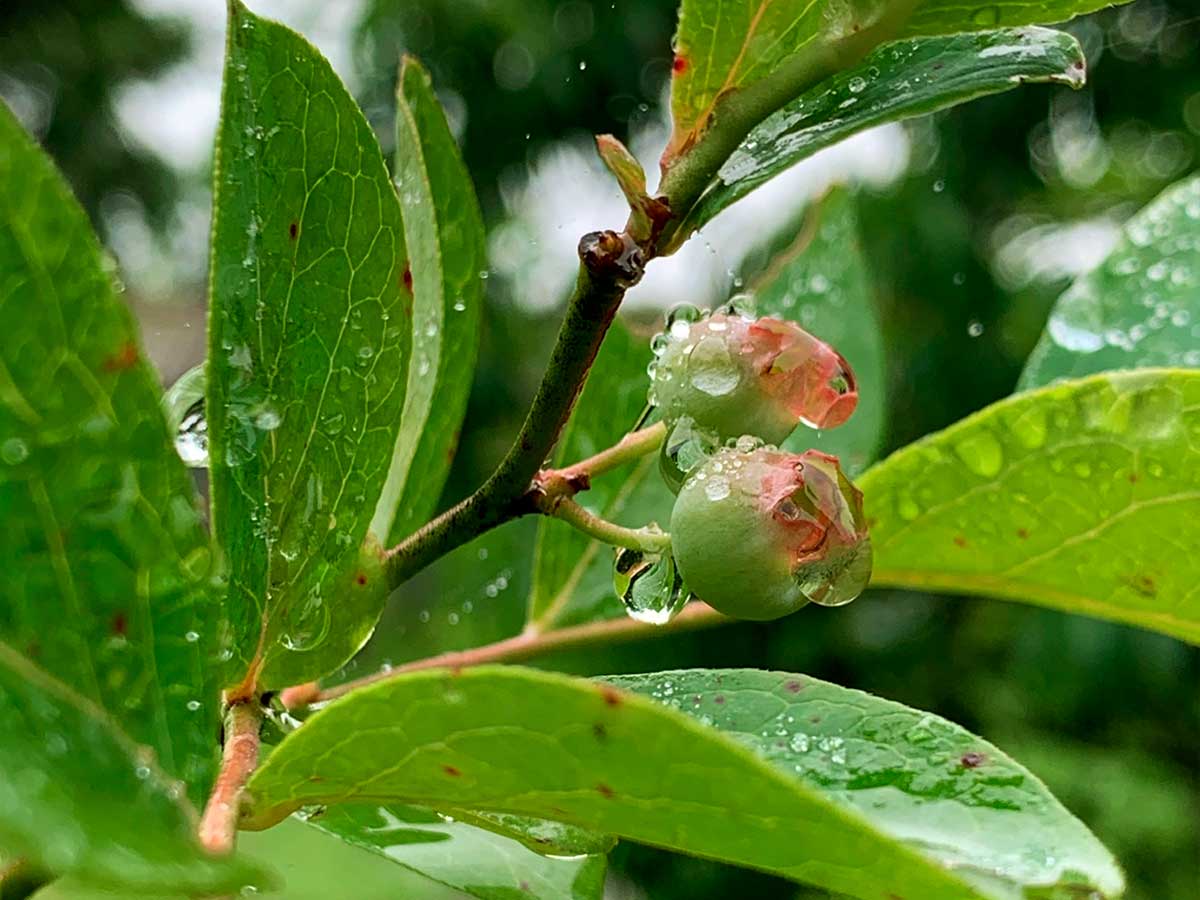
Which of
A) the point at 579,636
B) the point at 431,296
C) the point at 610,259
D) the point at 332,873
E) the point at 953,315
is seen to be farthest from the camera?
the point at 953,315

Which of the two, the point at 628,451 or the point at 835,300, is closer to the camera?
the point at 628,451

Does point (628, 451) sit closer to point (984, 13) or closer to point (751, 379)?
point (751, 379)

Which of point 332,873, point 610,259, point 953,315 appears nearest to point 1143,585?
point 610,259

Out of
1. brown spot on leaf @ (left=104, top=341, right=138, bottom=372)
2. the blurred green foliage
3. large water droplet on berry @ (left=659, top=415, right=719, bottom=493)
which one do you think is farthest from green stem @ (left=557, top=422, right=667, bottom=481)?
the blurred green foliage

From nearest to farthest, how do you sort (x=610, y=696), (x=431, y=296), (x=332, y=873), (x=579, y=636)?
1. (x=610, y=696)
2. (x=431, y=296)
3. (x=579, y=636)
4. (x=332, y=873)

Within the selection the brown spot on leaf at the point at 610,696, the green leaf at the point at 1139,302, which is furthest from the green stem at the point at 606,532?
the green leaf at the point at 1139,302

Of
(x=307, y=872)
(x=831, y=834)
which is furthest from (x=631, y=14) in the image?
(x=831, y=834)

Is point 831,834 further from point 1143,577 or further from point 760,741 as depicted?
point 1143,577

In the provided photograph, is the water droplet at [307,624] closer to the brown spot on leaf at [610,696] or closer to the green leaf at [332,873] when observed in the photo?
the brown spot on leaf at [610,696]
